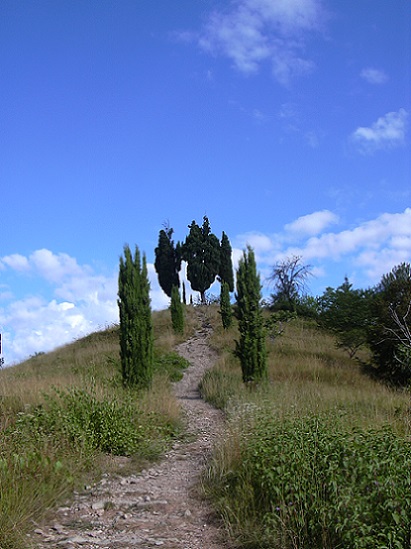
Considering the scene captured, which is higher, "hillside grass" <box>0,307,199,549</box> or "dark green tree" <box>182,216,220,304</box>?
"dark green tree" <box>182,216,220,304</box>

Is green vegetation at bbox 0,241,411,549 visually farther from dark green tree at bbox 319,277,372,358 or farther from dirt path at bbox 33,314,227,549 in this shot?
dark green tree at bbox 319,277,372,358

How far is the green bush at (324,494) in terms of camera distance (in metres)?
3.24

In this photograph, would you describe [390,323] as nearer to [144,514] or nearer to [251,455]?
[251,455]

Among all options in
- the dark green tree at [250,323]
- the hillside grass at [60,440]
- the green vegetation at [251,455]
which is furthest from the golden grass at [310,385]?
the hillside grass at [60,440]

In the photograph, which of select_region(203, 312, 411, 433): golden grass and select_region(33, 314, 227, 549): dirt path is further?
select_region(203, 312, 411, 433): golden grass

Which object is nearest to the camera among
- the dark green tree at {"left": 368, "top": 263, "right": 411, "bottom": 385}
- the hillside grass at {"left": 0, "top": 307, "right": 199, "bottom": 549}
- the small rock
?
the hillside grass at {"left": 0, "top": 307, "right": 199, "bottom": 549}

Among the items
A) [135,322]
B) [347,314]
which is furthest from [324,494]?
[347,314]

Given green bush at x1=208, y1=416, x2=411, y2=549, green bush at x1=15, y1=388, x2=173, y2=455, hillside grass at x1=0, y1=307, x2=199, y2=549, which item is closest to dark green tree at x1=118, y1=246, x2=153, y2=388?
hillside grass at x1=0, y1=307, x2=199, y2=549

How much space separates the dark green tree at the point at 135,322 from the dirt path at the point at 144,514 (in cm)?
559

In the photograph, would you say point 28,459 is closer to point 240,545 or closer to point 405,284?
point 240,545

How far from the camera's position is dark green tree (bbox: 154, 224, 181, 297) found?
44938 mm

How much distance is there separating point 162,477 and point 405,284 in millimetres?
13577

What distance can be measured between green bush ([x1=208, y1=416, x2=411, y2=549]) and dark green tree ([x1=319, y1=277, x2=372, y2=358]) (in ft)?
59.7

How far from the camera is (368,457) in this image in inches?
147
